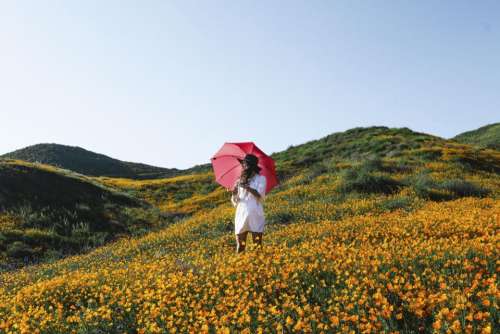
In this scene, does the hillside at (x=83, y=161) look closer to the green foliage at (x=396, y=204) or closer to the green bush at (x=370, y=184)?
the green bush at (x=370, y=184)

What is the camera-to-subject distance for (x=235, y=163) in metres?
9.22

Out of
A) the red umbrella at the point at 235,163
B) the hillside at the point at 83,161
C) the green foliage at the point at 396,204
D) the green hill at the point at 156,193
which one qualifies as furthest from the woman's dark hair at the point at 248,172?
the hillside at the point at 83,161

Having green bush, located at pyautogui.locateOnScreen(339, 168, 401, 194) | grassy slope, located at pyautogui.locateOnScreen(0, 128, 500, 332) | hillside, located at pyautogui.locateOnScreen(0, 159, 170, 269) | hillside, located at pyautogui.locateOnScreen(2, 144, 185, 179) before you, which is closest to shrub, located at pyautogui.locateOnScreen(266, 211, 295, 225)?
grassy slope, located at pyautogui.locateOnScreen(0, 128, 500, 332)

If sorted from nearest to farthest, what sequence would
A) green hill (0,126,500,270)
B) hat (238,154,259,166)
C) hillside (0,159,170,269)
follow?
hat (238,154,259,166) < hillside (0,159,170,269) < green hill (0,126,500,270)

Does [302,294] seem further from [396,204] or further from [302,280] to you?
[396,204]

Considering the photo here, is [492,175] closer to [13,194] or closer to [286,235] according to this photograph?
[286,235]

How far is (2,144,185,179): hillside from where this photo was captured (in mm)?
62188

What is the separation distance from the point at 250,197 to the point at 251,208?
0.68 ft

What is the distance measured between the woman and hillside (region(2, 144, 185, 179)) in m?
54.2

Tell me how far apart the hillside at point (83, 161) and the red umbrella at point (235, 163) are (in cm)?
5343

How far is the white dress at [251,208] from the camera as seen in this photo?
8406mm

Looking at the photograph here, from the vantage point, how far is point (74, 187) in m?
25.2

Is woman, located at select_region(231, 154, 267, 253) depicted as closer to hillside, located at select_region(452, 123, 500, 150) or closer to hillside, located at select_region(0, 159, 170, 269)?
hillside, located at select_region(0, 159, 170, 269)

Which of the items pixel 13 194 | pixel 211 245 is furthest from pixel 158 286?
pixel 13 194
